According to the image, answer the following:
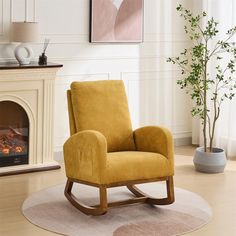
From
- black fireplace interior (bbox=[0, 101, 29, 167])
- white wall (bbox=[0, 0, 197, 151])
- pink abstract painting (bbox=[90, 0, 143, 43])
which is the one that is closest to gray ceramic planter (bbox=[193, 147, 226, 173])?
white wall (bbox=[0, 0, 197, 151])

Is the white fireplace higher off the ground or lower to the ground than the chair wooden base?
higher

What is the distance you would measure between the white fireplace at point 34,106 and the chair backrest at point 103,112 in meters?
0.88

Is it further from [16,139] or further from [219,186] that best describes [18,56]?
[219,186]

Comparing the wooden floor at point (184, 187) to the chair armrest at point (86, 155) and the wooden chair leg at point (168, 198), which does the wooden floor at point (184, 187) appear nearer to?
the wooden chair leg at point (168, 198)

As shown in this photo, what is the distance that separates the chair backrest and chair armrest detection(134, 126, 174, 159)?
0.27 feet

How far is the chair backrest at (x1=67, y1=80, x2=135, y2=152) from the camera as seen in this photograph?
14.7ft

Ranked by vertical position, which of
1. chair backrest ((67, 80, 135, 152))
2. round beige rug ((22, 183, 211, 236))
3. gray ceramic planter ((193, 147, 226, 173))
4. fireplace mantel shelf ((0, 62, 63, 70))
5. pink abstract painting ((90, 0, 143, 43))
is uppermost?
pink abstract painting ((90, 0, 143, 43))

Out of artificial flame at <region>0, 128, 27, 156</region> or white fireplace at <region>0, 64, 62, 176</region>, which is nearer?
white fireplace at <region>0, 64, 62, 176</region>

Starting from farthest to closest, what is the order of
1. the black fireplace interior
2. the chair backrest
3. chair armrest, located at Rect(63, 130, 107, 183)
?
the black fireplace interior < the chair backrest < chair armrest, located at Rect(63, 130, 107, 183)

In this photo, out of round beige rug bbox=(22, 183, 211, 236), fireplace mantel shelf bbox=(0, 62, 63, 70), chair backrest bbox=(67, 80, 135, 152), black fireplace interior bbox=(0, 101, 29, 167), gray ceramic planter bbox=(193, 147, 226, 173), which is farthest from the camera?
gray ceramic planter bbox=(193, 147, 226, 173)

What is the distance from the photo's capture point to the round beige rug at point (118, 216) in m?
3.90

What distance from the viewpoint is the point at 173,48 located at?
6496 millimetres

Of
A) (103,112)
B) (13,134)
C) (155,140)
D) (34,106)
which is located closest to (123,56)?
(34,106)

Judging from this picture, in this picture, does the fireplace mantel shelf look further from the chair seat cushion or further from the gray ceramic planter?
the gray ceramic planter
